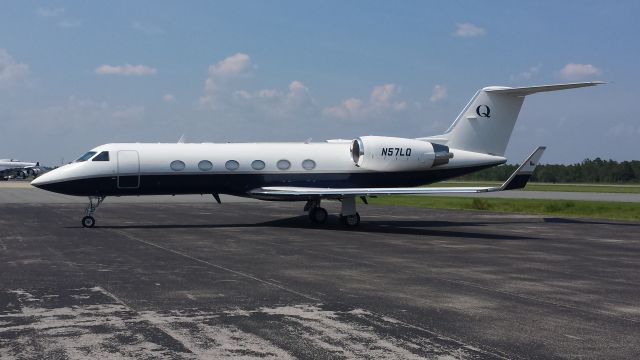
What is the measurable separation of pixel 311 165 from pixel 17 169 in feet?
308

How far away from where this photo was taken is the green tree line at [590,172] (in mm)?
108250

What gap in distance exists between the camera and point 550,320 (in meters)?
8.24

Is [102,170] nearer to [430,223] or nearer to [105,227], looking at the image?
[105,227]

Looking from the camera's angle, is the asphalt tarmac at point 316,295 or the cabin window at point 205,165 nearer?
the asphalt tarmac at point 316,295

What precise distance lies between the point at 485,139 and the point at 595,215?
30.7 feet

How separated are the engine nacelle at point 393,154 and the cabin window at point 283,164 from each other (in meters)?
2.38

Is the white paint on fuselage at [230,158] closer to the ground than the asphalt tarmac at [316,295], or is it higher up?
higher up

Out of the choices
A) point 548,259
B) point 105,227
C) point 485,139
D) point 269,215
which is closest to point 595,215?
point 485,139

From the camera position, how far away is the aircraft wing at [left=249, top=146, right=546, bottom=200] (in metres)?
18.9

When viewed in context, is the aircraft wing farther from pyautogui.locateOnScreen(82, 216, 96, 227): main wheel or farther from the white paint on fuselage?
pyautogui.locateOnScreen(82, 216, 96, 227): main wheel

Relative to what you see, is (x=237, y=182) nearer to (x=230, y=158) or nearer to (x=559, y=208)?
(x=230, y=158)

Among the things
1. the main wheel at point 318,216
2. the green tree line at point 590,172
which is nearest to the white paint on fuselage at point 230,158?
the main wheel at point 318,216

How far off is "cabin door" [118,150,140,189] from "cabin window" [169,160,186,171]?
1.10 meters

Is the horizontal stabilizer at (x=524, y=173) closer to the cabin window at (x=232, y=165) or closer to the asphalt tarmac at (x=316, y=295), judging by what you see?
the asphalt tarmac at (x=316, y=295)
